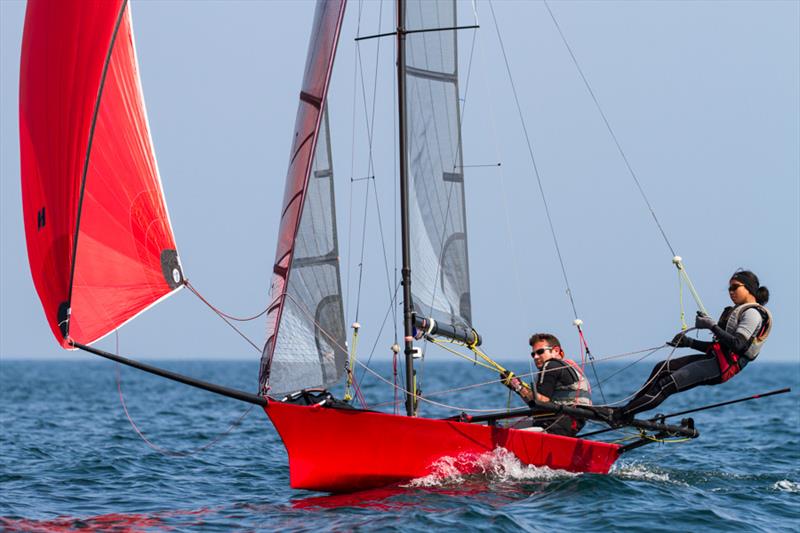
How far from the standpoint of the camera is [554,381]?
1130 cm

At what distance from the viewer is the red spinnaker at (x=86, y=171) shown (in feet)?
28.0

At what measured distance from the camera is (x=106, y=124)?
8.74 meters

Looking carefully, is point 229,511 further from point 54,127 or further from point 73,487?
point 54,127

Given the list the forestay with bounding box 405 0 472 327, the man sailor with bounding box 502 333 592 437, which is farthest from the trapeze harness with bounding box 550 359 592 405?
the forestay with bounding box 405 0 472 327

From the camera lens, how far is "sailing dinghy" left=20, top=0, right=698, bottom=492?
28.2 ft

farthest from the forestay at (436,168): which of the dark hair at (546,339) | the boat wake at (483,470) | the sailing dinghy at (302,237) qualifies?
the boat wake at (483,470)

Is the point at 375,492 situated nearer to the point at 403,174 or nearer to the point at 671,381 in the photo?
the point at 671,381

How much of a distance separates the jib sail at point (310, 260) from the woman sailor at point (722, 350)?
2.98m

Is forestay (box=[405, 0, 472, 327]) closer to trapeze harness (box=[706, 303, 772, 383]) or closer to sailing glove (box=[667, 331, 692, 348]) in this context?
sailing glove (box=[667, 331, 692, 348])

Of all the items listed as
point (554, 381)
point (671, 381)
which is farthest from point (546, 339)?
point (671, 381)

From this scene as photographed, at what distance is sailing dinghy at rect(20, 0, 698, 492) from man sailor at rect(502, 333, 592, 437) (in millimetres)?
419

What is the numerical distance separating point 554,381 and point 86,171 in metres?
5.21

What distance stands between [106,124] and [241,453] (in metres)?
7.71

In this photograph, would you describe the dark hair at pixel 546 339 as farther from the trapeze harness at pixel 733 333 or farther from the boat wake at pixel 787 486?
the boat wake at pixel 787 486
